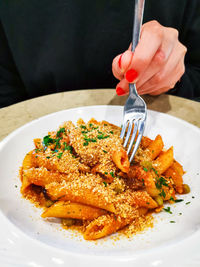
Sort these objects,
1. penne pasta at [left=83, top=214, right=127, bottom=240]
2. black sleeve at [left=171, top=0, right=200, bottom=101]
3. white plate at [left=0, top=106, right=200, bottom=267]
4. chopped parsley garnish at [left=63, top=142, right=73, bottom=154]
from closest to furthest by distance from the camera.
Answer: white plate at [left=0, top=106, right=200, bottom=267], penne pasta at [left=83, top=214, right=127, bottom=240], chopped parsley garnish at [left=63, top=142, right=73, bottom=154], black sleeve at [left=171, top=0, right=200, bottom=101]

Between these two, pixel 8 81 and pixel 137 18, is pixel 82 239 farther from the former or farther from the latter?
pixel 8 81

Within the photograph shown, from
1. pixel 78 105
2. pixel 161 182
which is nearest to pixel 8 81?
pixel 78 105

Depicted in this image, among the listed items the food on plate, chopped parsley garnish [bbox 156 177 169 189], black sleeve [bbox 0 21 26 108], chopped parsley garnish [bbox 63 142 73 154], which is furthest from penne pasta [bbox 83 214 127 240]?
black sleeve [bbox 0 21 26 108]

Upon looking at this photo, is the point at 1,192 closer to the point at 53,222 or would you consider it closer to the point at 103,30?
the point at 53,222

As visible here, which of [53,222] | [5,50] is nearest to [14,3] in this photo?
[5,50]

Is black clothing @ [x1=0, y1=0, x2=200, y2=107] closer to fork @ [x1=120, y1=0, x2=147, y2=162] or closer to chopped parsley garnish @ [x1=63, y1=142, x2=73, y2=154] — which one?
fork @ [x1=120, y1=0, x2=147, y2=162]

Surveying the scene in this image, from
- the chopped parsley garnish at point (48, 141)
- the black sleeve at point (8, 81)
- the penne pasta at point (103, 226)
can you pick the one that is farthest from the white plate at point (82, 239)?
the black sleeve at point (8, 81)
